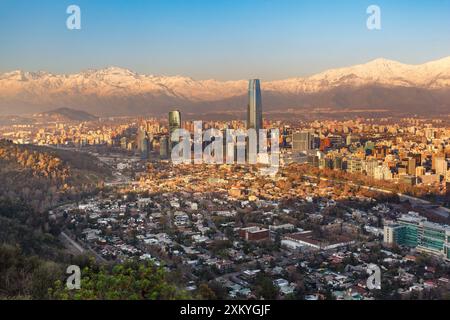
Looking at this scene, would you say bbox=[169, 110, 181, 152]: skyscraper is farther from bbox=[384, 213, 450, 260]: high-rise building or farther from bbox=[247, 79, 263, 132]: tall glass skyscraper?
bbox=[384, 213, 450, 260]: high-rise building

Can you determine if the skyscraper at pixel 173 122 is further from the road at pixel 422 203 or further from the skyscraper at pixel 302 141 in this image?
the road at pixel 422 203

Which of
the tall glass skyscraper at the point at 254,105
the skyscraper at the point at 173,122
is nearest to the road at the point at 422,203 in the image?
the tall glass skyscraper at the point at 254,105

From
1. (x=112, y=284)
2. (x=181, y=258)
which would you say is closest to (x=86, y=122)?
(x=181, y=258)

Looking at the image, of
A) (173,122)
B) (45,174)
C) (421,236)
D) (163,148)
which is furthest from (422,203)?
(173,122)

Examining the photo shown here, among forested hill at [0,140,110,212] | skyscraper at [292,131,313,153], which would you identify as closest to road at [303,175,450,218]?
skyscraper at [292,131,313,153]

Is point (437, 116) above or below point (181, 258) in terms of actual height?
above

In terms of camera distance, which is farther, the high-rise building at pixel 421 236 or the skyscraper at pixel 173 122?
the skyscraper at pixel 173 122
